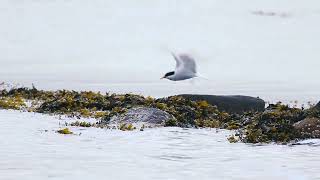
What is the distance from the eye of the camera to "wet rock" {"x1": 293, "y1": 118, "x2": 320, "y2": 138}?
15.5m

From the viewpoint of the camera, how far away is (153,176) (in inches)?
365

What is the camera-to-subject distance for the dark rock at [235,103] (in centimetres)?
2739

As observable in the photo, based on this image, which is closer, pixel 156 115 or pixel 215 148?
pixel 215 148

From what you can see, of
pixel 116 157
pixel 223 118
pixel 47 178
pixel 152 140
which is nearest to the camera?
pixel 47 178

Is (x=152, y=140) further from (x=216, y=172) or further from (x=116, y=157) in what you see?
(x=216, y=172)

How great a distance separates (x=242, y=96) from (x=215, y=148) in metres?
14.6

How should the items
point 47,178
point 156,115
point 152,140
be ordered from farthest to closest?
point 156,115 < point 152,140 < point 47,178

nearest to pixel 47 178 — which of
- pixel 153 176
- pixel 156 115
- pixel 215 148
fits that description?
pixel 153 176

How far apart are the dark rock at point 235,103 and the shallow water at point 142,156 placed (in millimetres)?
9671

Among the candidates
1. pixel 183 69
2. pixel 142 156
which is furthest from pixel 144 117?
pixel 142 156

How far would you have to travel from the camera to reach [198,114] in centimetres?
2258

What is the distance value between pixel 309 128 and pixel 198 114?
23.4 feet

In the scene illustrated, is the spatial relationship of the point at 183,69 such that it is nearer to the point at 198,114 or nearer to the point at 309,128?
the point at 198,114

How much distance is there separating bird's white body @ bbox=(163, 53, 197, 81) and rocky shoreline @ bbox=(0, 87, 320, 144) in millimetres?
1269
